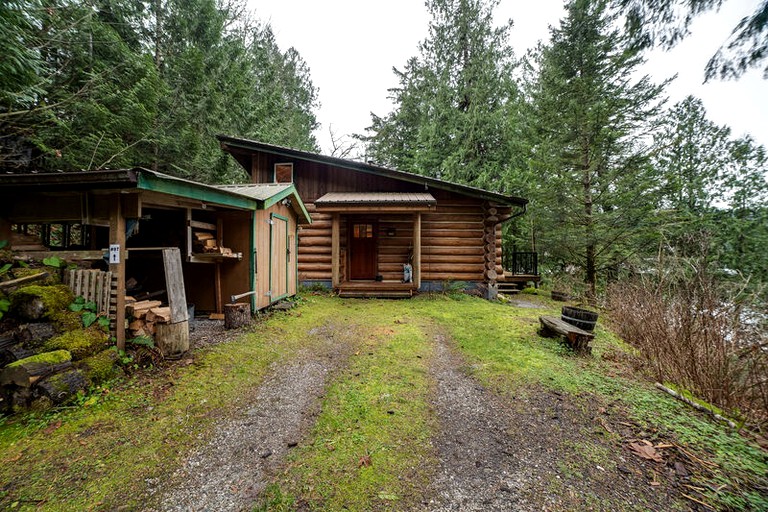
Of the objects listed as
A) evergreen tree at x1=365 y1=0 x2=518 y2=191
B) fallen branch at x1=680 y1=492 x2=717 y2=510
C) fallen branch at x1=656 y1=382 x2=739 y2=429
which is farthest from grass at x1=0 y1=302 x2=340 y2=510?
evergreen tree at x1=365 y1=0 x2=518 y2=191

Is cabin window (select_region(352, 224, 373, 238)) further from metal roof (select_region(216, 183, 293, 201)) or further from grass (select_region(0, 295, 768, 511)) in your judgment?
grass (select_region(0, 295, 768, 511))

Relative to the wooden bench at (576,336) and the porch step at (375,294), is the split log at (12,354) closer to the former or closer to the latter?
the porch step at (375,294)

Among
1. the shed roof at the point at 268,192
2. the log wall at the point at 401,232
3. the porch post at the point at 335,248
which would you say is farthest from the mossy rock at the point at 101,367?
the log wall at the point at 401,232

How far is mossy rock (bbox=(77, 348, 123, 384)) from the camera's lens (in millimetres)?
3109

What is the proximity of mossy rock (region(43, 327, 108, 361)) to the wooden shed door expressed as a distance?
3578 mm

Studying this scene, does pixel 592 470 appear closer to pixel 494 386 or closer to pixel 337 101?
pixel 494 386

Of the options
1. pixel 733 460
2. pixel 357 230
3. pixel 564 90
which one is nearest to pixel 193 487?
pixel 733 460

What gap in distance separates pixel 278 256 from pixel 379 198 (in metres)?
3.80

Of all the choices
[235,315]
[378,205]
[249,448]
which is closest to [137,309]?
[235,315]

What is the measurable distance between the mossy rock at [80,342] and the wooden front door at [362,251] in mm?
7508

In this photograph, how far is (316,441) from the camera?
2.56 meters

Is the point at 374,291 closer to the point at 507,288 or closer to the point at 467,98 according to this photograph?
the point at 507,288

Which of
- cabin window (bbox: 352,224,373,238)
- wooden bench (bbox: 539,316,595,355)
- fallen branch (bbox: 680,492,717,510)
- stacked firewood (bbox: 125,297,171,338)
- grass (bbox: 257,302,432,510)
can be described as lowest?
fallen branch (bbox: 680,492,717,510)

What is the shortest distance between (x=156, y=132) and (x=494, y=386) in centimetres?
1350
